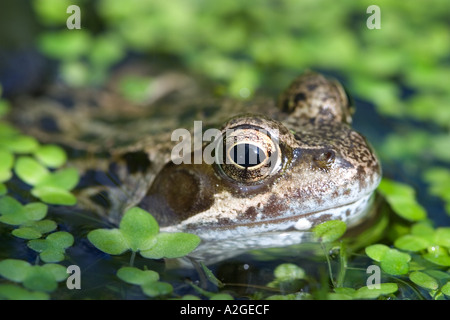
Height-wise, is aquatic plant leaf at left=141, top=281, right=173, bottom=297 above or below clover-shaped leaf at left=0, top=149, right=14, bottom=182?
below

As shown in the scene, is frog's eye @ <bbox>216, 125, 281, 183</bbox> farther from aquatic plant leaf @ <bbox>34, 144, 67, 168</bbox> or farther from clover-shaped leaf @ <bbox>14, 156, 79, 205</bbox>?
aquatic plant leaf @ <bbox>34, 144, 67, 168</bbox>

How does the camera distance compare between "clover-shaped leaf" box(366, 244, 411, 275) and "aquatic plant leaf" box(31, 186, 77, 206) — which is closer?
"clover-shaped leaf" box(366, 244, 411, 275)

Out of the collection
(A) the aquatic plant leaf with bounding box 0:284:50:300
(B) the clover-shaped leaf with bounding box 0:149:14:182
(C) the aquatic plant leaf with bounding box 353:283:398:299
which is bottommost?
(C) the aquatic plant leaf with bounding box 353:283:398:299

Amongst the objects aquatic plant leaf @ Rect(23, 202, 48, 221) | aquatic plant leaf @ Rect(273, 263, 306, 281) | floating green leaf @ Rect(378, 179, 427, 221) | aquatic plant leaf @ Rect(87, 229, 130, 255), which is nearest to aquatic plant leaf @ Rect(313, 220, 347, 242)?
aquatic plant leaf @ Rect(273, 263, 306, 281)

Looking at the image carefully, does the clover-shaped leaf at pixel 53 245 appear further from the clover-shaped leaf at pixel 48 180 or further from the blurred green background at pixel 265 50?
the blurred green background at pixel 265 50

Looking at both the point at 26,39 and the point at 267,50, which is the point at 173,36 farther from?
the point at 26,39

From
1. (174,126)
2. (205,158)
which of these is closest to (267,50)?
(174,126)

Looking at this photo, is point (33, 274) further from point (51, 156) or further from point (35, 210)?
point (51, 156)

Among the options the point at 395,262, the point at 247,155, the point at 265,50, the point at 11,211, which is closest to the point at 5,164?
the point at 11,211
